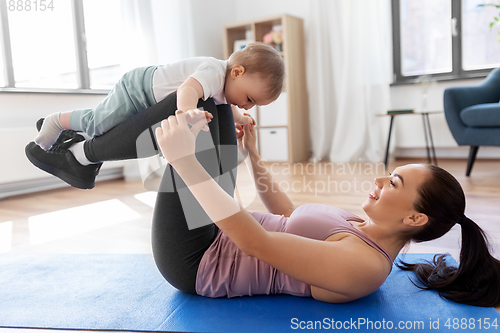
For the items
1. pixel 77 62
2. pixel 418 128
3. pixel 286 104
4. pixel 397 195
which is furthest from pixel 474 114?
pixel 77 62

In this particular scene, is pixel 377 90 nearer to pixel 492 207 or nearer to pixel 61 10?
pixel 492 207

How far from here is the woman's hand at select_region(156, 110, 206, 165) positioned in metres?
0.78

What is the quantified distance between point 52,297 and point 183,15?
11.3 feet

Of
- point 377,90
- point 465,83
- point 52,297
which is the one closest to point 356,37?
point 377,90

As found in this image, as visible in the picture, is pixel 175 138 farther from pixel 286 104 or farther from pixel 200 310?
pixel 286 104

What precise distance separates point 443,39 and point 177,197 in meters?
3.93

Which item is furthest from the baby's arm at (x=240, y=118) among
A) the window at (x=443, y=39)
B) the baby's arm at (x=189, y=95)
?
the window at (x=443, y=39)

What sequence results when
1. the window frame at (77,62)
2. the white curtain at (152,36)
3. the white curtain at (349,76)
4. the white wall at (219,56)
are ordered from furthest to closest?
the white curtain at (349,76)
the white curtain at (152,36)
the window frame at (77,62)
the white wall at (219,56)

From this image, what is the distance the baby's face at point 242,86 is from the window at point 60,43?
2.56 meters

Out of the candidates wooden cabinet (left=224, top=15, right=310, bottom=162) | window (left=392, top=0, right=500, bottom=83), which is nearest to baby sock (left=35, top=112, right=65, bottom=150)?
wooden cabinet (left=224, top=15, right=310, bottom=162)

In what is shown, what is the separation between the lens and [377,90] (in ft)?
13.9

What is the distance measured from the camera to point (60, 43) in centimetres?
352

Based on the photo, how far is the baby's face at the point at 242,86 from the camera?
132 cm

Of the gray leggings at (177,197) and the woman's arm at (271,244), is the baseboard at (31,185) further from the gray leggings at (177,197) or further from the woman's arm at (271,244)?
the woman's arm at (271,244)
